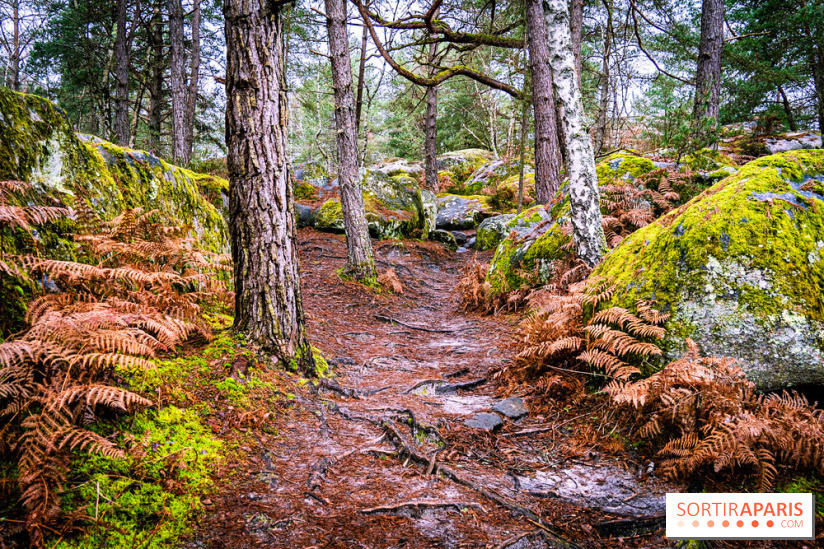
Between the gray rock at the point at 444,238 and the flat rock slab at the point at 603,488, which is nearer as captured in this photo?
the flat rock slab at the point at 603,488

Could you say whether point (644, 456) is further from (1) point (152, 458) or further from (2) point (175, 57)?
(2) point (175, 57)

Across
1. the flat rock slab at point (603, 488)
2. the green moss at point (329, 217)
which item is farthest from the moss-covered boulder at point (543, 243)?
the green moss at point (329, 217)

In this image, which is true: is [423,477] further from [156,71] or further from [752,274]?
[156,71]

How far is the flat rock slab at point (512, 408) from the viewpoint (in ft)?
12.4

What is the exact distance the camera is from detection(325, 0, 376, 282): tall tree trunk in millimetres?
7926

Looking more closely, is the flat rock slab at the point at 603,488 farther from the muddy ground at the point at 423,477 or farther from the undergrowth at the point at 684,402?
the undergrowth at the point at 684,402

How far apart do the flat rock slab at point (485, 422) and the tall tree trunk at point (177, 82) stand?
12.6 meters

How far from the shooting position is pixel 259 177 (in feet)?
12.1

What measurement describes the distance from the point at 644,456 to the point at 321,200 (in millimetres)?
12318

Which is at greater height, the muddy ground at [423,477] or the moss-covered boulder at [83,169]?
the moss-covered boulder at [83,169]

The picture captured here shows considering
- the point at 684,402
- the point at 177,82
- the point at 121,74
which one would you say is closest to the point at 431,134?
the point at 177,82

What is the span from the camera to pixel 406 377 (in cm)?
476

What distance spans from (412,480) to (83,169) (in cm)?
402

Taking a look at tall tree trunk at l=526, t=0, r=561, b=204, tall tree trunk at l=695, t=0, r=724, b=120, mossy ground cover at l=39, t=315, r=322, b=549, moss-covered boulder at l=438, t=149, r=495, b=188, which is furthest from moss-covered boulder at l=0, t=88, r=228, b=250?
moss-covered boulder at l=438, t=149, r=495, b=188
